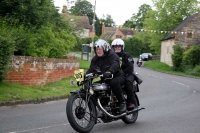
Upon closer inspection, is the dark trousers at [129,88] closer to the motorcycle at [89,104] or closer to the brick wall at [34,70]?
the motorcycle at [89,104]

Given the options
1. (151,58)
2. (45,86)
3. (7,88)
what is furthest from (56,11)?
(151,58)

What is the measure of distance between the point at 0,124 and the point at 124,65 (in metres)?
3.17

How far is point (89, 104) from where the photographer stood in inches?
287

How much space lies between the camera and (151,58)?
2781 inches

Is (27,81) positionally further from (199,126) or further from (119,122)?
(199,126)

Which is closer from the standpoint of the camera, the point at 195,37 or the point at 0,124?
the point at 0,124

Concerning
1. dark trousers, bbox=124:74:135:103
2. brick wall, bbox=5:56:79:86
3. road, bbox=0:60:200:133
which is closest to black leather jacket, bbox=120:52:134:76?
dark trousers, bbox=124:74:135:103

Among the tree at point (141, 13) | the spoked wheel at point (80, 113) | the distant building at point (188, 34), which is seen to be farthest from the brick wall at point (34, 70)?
the tree at point (141, 13)

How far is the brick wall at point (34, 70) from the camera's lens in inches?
544

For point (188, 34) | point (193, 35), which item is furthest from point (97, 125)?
point (193, 35)

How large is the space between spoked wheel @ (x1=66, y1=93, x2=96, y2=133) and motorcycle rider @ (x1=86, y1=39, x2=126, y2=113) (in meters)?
0.71

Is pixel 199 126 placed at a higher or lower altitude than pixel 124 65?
lower

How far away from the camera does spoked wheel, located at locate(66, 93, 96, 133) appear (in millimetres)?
6704

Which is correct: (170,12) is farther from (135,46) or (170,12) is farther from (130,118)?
(130,118)
